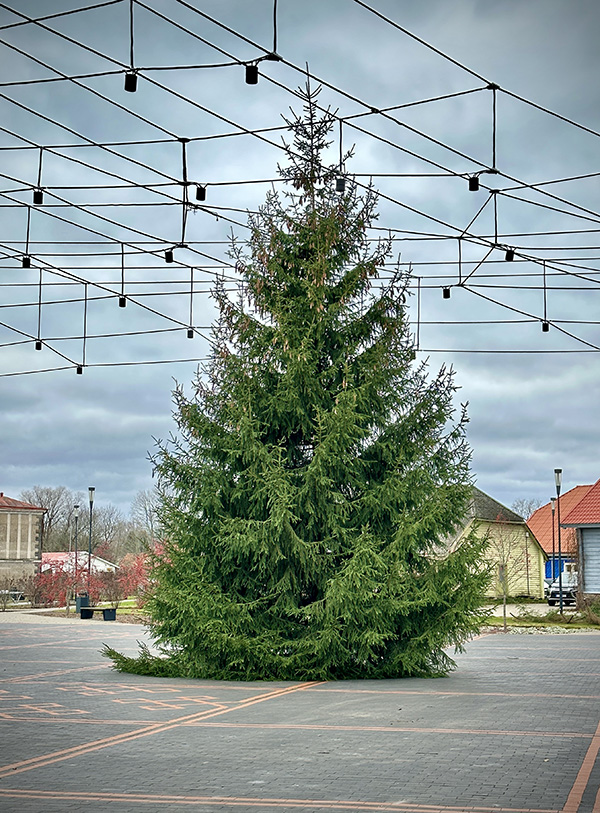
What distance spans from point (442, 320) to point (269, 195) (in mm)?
6837

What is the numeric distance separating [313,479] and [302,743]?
6.80m

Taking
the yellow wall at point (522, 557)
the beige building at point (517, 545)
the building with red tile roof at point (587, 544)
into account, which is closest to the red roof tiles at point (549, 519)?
the yellow wall at point (522, 557)

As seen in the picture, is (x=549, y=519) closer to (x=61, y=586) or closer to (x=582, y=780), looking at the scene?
(x=61, y=586)

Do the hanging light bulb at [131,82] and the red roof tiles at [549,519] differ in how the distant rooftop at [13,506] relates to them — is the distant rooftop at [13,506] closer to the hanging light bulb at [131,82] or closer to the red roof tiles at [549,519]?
the red roof tiles at [549,519]

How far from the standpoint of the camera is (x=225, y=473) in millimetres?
18172

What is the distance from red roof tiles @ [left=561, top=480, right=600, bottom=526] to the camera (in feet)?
133

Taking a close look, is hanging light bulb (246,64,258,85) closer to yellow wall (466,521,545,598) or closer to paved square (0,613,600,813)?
paved square (0,613,600,813)

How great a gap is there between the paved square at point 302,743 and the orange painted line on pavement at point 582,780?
0.06ft

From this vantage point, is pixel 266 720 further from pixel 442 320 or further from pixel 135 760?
pixel 442 320

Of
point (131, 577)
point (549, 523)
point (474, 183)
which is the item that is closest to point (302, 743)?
point (474, 183)

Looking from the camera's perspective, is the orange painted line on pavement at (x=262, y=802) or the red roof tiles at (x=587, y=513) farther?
the red roof tiles at (x=587, y=513)

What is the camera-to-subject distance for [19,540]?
6519 centimetres

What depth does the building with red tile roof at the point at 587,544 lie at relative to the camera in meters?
40.6

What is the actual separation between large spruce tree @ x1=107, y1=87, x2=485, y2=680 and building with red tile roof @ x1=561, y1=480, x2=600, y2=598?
23.7 metres
